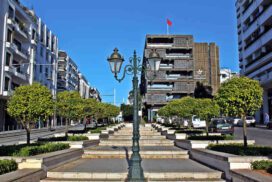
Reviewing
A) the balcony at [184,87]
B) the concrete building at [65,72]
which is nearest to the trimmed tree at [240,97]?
the balcony at [184,87]

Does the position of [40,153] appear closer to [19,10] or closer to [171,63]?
[19,10]

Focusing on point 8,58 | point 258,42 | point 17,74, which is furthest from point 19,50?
point 258,42

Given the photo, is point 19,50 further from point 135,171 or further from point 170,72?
point 135,171

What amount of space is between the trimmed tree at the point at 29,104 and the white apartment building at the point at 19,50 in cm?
Result: 2773

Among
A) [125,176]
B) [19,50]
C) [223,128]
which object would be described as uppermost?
[19,50]

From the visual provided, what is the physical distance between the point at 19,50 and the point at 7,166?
4428 centimetres

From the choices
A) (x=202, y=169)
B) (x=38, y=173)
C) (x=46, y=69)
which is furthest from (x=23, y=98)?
(x=46, y=69)

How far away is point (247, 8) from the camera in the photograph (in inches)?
2122

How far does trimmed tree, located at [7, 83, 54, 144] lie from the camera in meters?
12.6

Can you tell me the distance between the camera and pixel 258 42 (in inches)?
1880

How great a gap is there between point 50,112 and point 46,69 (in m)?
55.3

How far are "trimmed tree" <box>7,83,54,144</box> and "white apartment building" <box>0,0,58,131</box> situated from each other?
91.0 feet

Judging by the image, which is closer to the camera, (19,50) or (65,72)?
(19,50)

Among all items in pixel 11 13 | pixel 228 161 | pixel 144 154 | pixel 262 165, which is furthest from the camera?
pixel 11 13
